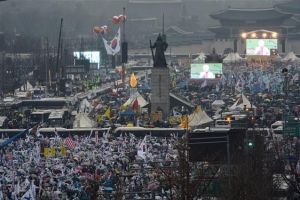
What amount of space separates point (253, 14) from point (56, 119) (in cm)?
6885

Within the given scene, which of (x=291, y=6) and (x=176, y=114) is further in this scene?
(x=291, y=6)

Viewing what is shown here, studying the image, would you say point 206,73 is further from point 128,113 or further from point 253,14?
point 253,14

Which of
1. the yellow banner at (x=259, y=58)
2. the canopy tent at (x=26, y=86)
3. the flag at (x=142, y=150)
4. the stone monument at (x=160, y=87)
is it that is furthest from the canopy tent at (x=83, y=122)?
the yellow banner at (x=259, y=58)

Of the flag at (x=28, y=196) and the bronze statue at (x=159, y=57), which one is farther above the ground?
the bronze statue at (x=159, y=57)

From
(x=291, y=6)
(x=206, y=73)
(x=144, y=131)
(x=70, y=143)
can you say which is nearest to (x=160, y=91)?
(x=144, y=131)

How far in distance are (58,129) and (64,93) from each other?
18.7 m

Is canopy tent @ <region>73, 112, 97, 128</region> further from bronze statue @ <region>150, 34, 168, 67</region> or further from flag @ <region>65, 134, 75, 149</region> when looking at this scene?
flag @ <region>65, 134, 75, 149</region>

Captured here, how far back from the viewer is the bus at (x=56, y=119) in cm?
4719

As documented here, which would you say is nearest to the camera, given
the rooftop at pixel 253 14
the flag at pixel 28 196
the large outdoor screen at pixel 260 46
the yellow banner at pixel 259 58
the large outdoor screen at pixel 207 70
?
the flag at pixel 28 196

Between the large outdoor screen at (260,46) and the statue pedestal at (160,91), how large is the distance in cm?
4577

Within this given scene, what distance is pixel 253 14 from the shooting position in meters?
115

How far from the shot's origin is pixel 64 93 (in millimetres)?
61812

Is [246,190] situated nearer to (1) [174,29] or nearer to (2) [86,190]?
(2) [86,190]

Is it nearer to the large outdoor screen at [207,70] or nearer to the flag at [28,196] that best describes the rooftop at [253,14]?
the large outdoor screen at [207,70]
